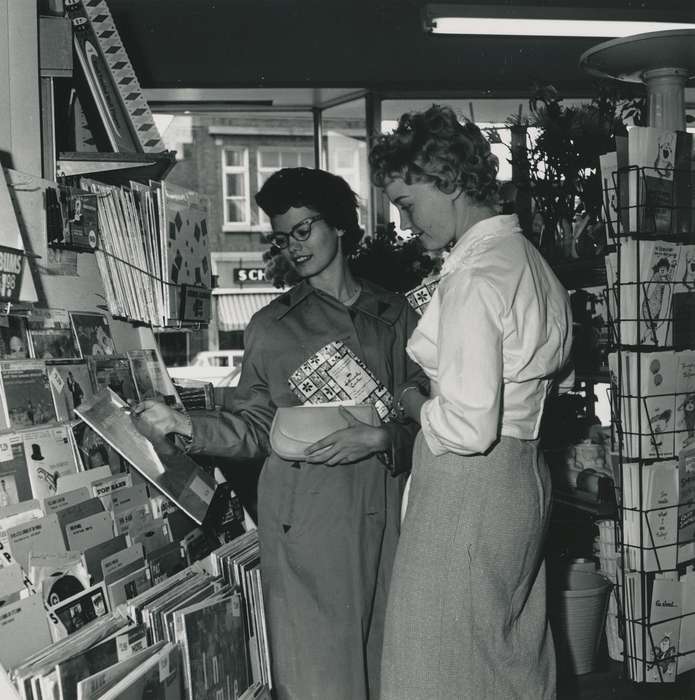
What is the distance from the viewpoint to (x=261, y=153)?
668cm

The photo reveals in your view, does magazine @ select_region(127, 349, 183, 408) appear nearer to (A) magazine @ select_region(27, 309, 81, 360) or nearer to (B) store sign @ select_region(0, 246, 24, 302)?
(A) magazine @ select_region(27, 309, 81, 360)

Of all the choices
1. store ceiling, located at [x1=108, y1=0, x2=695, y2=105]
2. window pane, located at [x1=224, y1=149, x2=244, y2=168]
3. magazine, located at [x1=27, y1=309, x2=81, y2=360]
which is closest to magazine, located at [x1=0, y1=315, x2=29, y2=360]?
magazine, located at [x1=27, y1=309, x2=81, y2=360]

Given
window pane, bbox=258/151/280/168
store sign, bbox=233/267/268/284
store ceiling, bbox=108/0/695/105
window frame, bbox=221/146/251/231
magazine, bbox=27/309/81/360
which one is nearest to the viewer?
magazine, bbox=27/309/81/360

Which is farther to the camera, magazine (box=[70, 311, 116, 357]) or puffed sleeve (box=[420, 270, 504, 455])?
magazine (box=[70, 311, 116, 357])

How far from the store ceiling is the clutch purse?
337cm

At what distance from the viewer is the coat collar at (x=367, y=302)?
2.23m

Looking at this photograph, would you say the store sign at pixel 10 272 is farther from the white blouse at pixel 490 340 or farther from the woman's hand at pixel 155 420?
the white blouse at pixel 490 340

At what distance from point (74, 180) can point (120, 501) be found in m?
0.83

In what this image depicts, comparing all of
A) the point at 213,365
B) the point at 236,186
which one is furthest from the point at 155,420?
the point at 236,186

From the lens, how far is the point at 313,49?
16.1ft

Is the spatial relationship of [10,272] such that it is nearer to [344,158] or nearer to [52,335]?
[52,335]

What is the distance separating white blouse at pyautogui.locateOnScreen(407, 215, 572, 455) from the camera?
4.77 ft

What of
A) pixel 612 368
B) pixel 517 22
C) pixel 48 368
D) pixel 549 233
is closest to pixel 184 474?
pixel 48 368

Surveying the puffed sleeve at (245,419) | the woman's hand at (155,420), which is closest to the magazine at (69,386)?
the woman's hand at (155,420)
